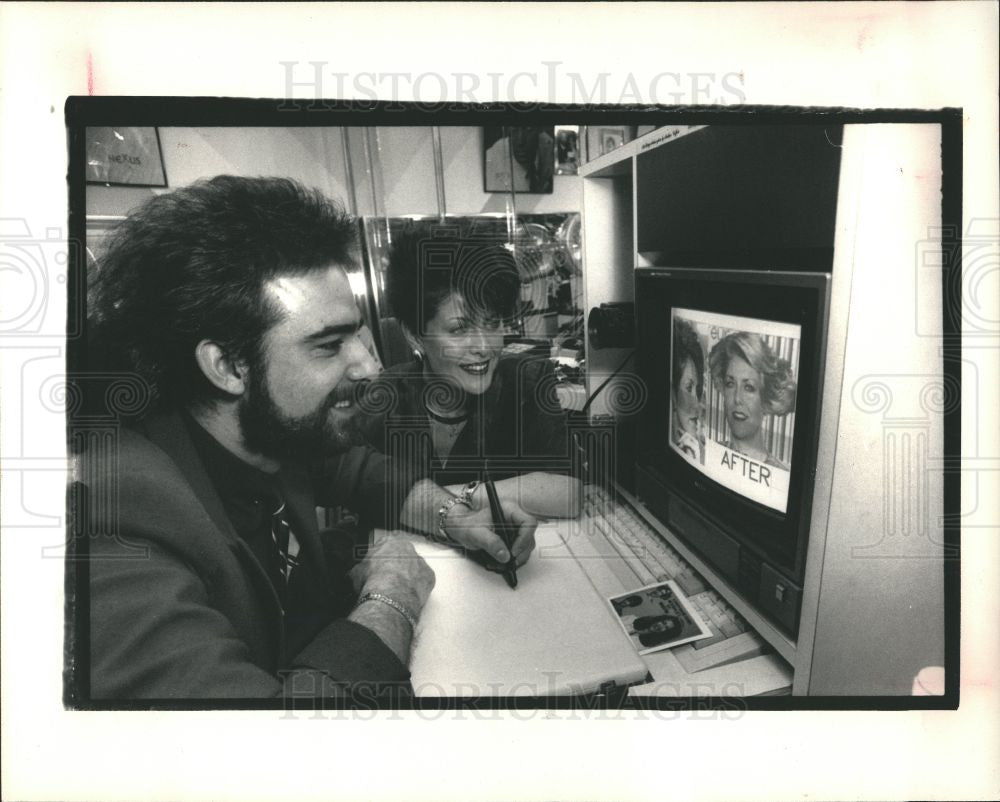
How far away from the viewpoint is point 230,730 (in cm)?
112

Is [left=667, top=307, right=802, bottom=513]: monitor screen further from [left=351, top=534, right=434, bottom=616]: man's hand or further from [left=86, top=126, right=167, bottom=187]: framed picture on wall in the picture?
[left=86, top=126, right=167, bottom=187]: framed picture on wall

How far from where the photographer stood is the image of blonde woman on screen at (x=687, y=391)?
109 cm

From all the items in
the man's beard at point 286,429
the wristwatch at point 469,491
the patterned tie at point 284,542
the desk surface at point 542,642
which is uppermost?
the man's beard at point 286,429

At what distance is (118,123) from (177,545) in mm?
591

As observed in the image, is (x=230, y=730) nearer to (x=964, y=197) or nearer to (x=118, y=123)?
(x=118, y=123)

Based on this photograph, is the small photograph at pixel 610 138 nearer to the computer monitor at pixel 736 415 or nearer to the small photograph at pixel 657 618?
the computer monitor at pixel 736 415

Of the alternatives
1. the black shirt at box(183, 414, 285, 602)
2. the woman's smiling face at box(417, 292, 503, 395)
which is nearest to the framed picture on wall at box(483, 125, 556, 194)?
the woman's smiling face at box(417, 292, 503, 395)

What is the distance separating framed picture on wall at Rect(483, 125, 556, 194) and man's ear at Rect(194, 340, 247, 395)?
1.39 ft

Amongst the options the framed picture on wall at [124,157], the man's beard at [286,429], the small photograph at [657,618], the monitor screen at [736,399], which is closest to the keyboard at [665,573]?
the small photograph at [657,618]

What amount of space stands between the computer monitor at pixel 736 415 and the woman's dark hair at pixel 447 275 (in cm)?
20

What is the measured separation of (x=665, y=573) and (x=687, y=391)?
266 millimetres

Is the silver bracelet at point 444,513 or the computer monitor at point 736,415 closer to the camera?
the computer monitor at point 736,415

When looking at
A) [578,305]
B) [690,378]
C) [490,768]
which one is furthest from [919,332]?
[490,768]

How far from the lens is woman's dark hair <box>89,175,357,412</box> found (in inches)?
40.3
